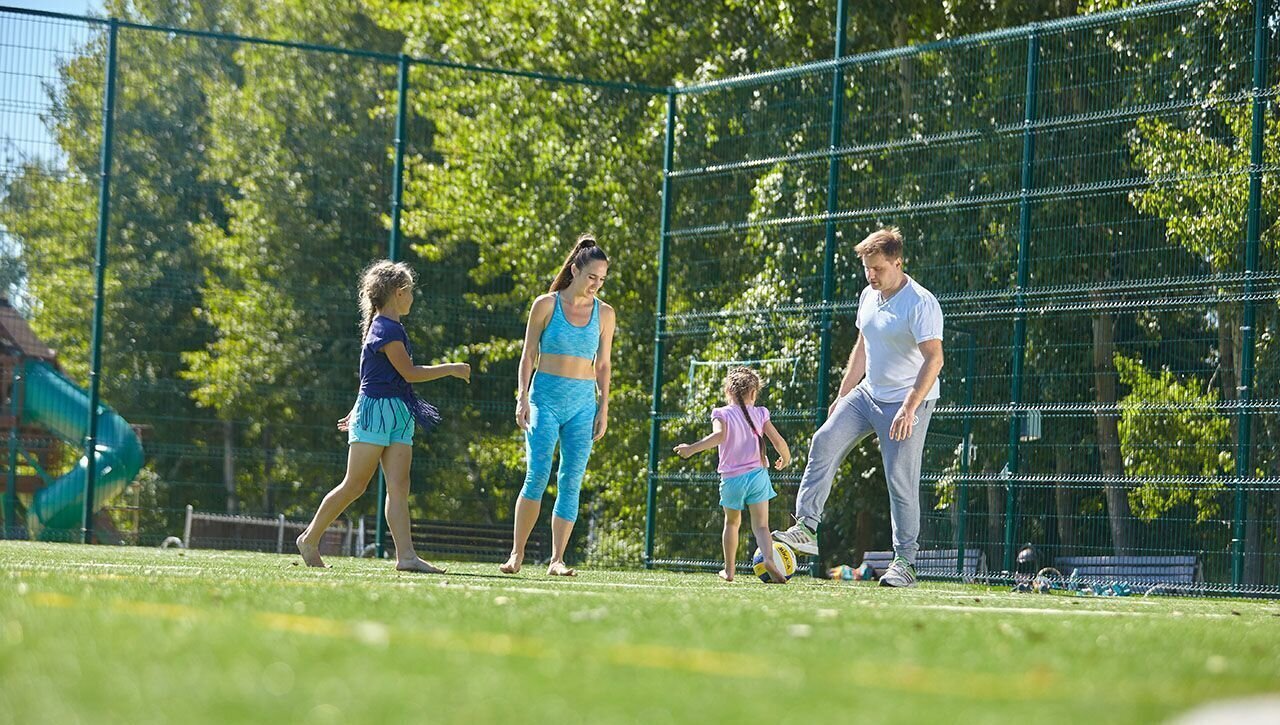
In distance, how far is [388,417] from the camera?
939 centimetres

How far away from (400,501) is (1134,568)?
545cm

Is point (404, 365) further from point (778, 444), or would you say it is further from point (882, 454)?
point (882, 454)

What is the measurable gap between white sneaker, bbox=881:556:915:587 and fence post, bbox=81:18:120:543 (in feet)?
24.0

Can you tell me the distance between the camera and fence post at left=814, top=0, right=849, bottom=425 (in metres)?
14.0

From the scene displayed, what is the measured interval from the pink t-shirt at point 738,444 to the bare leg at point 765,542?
0.87 feet

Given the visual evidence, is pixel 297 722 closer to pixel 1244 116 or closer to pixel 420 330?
pixel 1244 116

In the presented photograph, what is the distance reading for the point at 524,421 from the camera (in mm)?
9602

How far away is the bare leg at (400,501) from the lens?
9.38 meters

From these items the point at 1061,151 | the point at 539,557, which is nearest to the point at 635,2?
the point at 539,557

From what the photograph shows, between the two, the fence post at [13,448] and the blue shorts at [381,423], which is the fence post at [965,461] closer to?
the blue shorts at [381,423]

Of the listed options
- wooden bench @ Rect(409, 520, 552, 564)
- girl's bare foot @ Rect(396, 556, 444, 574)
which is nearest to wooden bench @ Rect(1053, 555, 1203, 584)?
girl's bare foot @ Rect(396, 556, 444, 574)

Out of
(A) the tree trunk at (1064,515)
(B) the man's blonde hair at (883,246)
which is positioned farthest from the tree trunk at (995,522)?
(B) the man's blonde hair at (883,246)

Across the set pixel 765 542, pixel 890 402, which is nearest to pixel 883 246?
pixel 890 402

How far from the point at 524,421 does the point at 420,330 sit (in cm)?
761
